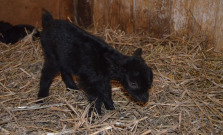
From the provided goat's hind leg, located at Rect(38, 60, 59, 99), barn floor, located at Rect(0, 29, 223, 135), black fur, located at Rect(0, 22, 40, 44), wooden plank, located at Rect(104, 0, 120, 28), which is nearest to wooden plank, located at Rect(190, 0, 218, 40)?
barn floor, located at Rect(0, 29, 223, 135)

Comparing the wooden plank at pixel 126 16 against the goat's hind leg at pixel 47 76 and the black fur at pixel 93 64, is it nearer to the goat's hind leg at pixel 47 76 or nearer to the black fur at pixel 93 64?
the black fur at pixel 93 64

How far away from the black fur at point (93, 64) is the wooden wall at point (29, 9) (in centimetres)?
271

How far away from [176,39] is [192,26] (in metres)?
0.44

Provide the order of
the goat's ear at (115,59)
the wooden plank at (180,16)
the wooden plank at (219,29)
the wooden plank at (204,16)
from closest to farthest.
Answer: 1. the goat's ear at (115,59)
2. the wooden plank at (219,29)
3. the wooden plank at (204,16)
4. the wooden plank at (180,16)

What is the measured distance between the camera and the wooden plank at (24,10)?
6539 millimetres

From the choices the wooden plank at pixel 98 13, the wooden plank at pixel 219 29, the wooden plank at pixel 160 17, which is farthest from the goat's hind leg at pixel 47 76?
the wooden plank at pixel 219 29

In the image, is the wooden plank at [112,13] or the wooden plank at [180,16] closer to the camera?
the wooden plank at [180,16]

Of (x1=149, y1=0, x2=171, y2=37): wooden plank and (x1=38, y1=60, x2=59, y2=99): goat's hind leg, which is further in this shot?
(x1=149, y1=0, x2=171, y2=37): wooden plank

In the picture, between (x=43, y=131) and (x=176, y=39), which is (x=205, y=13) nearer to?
(x=176, y=39)

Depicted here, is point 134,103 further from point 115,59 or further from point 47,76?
point 47,76

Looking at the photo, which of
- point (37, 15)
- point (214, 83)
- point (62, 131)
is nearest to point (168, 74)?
point (214, 83)

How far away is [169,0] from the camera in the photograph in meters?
5.71

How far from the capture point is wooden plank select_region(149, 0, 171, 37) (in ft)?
19.1

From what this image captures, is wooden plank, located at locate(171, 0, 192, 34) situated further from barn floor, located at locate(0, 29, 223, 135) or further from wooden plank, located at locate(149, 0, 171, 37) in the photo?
barn floor, located at locate(0, 29, 223, 135)
